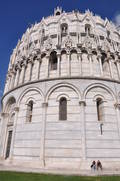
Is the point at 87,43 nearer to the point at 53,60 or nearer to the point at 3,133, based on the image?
the point at 53,60

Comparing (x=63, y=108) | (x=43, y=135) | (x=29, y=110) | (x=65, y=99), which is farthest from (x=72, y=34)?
(x=43, y=135)

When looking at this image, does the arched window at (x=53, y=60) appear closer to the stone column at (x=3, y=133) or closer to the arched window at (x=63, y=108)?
the arched window at (x=63, y=108)

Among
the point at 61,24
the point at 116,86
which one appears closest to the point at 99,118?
the point at 116,86

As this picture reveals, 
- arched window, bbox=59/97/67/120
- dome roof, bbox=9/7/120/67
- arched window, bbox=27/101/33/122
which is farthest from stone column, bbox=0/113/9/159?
dome roof, bbox=9/7/120/67

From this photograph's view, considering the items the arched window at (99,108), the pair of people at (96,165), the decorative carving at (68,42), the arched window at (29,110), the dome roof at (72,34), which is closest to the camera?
the pair of people at (96,165)

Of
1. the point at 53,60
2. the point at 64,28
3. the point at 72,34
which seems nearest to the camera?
the point at 53,60

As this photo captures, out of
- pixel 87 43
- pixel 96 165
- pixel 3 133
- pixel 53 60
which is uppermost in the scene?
pixel 87 43

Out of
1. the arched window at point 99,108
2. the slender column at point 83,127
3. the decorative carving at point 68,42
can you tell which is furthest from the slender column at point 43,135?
the decorative carving at point 68,42

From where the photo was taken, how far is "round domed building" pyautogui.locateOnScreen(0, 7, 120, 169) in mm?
14305

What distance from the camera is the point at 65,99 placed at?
16.3 m

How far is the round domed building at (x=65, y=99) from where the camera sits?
1430 cm

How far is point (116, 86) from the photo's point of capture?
1730 centimetres

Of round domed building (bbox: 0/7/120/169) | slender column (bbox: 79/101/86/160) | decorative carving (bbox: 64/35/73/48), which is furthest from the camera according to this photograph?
decorative carving (bbox: 64/35/73/48)

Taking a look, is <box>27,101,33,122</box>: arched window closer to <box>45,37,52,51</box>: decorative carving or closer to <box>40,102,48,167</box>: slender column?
<box>40,102,48,167</box>: slender column
